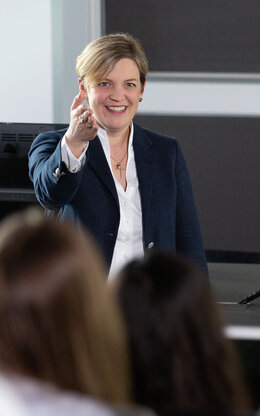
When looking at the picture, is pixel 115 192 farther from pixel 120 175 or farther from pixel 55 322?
pixel 55 322

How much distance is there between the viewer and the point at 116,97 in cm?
228

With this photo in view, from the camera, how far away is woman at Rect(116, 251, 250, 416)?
1.05 meters

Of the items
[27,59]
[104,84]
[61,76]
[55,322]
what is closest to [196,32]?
Result: [61,76]

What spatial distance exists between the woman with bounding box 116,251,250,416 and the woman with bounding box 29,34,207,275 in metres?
1.06

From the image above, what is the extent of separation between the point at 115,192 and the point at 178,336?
4.02ft

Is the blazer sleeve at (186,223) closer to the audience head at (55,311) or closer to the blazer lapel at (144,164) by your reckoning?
the blazer lapel at (144,164)

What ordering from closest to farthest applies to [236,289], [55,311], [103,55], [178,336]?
[55,311], [178,336], [103,55], [236,289]

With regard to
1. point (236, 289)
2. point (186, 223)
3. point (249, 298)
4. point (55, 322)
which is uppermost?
point (55, 322)

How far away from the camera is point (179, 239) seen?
2393 millimetres

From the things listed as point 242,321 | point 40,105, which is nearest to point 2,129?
point 242,321

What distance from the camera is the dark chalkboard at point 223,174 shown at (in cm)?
438

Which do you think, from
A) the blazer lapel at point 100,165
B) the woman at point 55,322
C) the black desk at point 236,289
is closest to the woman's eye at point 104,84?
the blazer lapel at point 100,165

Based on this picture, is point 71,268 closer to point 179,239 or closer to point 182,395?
point 182,395

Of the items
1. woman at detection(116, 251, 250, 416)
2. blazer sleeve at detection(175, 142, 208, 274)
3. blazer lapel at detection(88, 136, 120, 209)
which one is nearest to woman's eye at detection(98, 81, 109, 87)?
blazer lapel at detection(88, 136, 120, 209)
